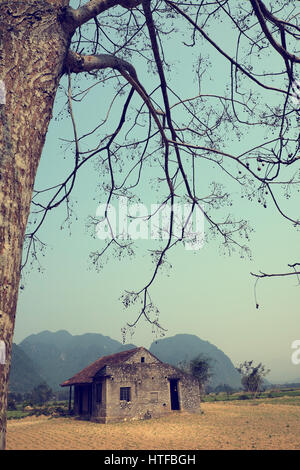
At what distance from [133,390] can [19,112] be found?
83.4 feet

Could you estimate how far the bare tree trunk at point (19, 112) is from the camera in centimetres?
180

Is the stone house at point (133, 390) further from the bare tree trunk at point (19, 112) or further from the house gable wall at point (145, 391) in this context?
the bare tree trunk at point (19, 112)

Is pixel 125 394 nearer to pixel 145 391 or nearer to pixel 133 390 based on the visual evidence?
pixel 133 390

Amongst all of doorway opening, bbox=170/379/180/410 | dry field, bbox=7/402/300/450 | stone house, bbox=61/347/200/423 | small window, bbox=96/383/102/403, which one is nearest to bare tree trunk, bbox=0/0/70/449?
dry field, bbox=7/402/300/450

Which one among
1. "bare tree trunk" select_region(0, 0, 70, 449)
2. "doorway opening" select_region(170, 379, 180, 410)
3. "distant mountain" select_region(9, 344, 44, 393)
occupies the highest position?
"bare tree trunk" select_region(0, 0, 70, 449)

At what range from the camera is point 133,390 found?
2470 centimetres

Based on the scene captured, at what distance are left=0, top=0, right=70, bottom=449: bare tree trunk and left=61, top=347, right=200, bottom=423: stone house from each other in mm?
23849

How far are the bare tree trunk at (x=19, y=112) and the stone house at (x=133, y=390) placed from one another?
78.2 feet

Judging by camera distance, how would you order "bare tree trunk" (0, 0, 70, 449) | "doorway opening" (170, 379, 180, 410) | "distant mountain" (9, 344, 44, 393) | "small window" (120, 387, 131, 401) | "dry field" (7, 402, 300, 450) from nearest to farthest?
"bare tree trunk" (0, 0, 70, 449)
"dry field" (7, 402, 300, 450)
"small window" (120, 387, 131, 401)
"doorway opening" (170, 379, 180, 410)
"distant mountain" (9, 344, 44, 393)

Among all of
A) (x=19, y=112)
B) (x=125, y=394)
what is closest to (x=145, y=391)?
(x=125, y=394)

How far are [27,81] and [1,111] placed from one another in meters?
0.35

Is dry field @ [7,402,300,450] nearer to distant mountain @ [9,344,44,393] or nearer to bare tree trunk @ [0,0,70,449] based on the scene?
bare tree trunk @ [0,0,70,449]

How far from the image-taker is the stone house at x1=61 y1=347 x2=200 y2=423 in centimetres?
2378
